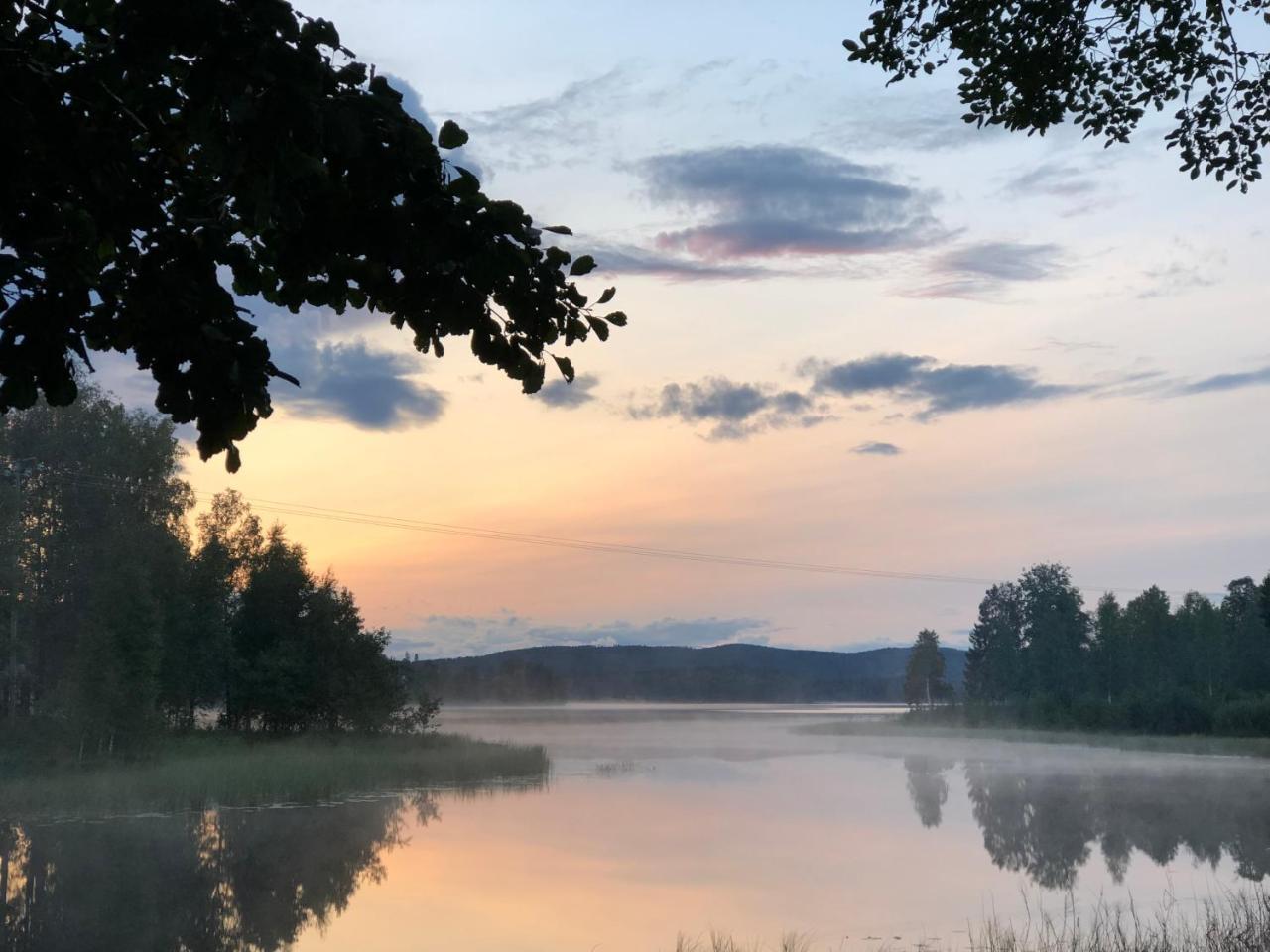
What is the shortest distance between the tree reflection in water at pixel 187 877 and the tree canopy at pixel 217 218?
1397 cm

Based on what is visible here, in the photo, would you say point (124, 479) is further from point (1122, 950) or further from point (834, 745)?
point (1122, 950)

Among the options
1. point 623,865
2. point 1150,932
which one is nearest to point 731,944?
point 1150,932

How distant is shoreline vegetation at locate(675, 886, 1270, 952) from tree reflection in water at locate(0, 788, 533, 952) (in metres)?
7.21

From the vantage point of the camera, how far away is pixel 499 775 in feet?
146

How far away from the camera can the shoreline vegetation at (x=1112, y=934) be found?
14.3 meters

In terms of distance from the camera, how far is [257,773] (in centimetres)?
3616

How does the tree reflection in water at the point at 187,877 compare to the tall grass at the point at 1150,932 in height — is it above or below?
below

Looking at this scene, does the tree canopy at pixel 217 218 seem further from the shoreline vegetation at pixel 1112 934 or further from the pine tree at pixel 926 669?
the pine tree at pixel 926 669

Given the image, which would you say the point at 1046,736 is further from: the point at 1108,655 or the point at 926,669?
the point at 926,669

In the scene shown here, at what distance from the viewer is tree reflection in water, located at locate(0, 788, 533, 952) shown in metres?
17.7

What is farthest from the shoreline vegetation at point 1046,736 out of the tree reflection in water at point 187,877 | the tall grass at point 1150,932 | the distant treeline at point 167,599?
the tree reflection in water at point 187,877

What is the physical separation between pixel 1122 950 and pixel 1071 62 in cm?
1008

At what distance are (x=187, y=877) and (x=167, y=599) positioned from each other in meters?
28.7

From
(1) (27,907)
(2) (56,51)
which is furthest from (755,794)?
(2) (56,51)
